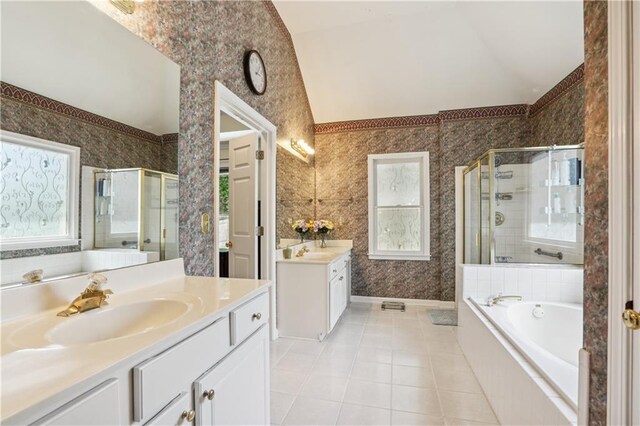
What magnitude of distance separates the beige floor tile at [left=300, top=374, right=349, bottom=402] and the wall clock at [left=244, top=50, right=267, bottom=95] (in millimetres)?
2322

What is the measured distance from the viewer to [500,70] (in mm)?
3508

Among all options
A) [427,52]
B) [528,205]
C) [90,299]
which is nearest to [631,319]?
[90,299]

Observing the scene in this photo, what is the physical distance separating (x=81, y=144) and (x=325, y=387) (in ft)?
6.68

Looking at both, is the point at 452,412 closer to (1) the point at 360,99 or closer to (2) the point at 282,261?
→ (2) the point at 282,261

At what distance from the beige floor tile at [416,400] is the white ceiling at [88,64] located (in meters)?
2.18

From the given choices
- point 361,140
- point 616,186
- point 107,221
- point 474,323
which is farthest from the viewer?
point 361,140

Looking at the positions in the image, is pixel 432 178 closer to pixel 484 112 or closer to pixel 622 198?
pixel 484 112

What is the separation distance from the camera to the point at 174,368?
82cm

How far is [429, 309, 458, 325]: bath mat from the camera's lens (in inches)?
134

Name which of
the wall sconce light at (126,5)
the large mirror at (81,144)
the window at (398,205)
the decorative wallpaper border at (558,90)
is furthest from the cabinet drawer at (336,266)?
the decorative wallpaper border at (558,90)

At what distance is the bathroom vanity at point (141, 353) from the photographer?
0.57 meters

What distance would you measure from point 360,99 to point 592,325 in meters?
3.65

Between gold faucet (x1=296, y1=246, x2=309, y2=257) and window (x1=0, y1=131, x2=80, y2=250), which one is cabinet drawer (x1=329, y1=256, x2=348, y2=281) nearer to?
gold faucet (x1=296, y1=246, x2=309, y2=257)

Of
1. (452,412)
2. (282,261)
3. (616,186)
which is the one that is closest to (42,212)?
(616,186)
